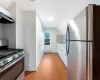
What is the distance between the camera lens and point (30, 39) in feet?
13.8

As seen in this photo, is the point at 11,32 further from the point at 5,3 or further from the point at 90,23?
the point at 90,23

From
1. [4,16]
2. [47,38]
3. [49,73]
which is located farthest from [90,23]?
[47,38]

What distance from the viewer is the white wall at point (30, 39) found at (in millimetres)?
4164

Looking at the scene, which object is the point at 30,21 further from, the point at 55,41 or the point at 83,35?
the point at 55,41

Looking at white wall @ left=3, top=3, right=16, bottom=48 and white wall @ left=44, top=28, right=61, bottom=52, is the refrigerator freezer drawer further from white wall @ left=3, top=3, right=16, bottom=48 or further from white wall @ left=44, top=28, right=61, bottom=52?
white wall @ left=44, top=28, right=61, bottom=52

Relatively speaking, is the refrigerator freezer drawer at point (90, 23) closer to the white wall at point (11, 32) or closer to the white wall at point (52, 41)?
the white wall at point (11, 32)

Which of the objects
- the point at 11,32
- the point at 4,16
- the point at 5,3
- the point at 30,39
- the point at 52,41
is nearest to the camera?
the point at 4,16
